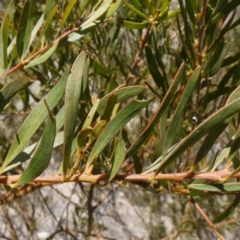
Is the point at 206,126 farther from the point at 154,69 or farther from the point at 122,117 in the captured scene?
the point at 154,69

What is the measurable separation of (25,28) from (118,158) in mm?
205

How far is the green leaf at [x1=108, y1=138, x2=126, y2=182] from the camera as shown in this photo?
1.70 ft

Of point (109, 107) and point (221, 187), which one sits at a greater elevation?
point (109, 107)

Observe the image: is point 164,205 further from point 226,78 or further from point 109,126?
point 109,126

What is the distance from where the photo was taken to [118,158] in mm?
526

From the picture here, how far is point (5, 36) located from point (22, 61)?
6 cm

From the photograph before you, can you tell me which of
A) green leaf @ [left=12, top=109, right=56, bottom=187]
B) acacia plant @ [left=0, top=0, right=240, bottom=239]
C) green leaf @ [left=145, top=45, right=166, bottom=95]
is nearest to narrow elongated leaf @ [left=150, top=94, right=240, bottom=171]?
acacia plant @ [left=0, top=0, right=240, bottom=239]

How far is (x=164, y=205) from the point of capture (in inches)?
92.6

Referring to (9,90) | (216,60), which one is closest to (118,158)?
(9,90)

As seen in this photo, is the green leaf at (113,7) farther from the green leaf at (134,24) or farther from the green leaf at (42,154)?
the green leaf at (42,154)

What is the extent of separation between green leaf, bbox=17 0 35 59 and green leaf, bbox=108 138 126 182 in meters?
0.18

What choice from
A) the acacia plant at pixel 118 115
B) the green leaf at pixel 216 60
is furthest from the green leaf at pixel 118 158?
the green leaf at pixel 216 60

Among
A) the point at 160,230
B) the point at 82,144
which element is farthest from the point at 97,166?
the point at 160,230

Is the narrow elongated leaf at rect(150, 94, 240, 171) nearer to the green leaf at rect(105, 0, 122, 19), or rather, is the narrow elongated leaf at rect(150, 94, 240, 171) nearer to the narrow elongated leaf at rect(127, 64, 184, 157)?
the narrow elongated leaf at rect(127, 64, 184, 157)
